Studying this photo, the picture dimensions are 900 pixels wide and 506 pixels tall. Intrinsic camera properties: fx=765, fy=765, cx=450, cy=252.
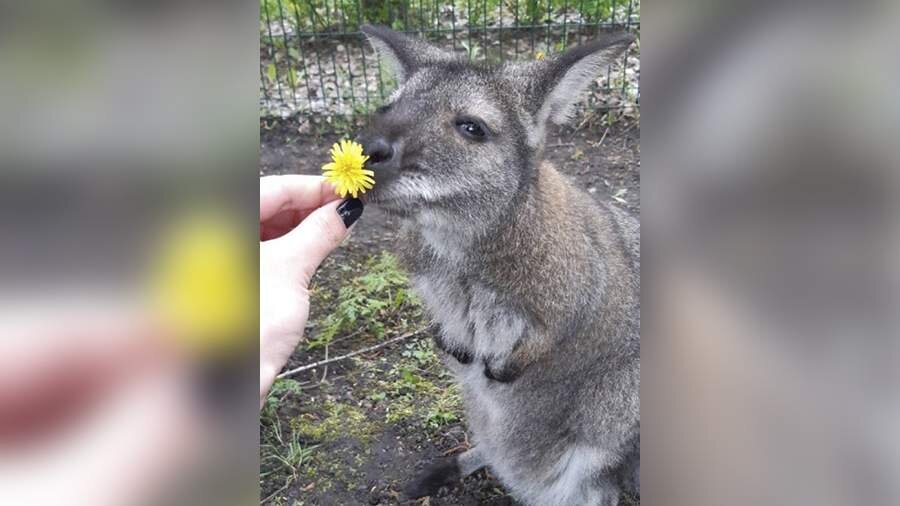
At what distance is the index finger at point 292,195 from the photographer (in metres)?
1.75

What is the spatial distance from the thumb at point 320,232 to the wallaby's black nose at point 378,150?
11 cm

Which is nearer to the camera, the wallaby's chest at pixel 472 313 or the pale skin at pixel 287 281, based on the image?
the pale skin at pixel 287 281

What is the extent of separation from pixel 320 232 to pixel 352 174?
171mm

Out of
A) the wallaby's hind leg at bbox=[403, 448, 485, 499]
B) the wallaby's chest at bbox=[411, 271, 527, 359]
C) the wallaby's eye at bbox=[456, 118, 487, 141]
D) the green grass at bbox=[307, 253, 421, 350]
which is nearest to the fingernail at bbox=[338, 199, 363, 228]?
the wallaby's eye at bbox=[456, 118, 487, 141]

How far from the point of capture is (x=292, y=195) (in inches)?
69.2

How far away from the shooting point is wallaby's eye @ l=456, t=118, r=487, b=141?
6.18 ft
